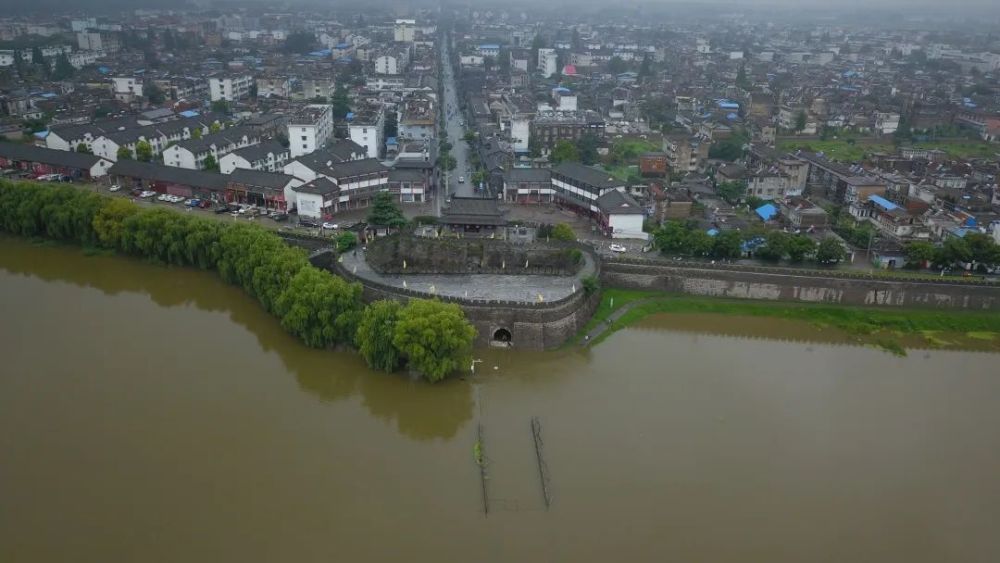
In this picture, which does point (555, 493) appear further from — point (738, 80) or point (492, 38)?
point (492, 38)

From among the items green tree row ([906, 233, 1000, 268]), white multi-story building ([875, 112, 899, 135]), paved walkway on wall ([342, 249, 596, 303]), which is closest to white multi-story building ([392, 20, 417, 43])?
white multi-story building ([875, 112, 899, 135])

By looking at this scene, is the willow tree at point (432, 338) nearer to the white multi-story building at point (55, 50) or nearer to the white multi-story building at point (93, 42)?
the white multi-story building at point (55, 50)

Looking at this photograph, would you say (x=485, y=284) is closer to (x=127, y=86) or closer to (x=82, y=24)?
(x=127, y=86)

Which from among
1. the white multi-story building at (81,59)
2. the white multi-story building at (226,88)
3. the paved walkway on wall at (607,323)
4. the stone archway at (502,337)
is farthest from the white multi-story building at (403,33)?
the stone archway at (502,337)

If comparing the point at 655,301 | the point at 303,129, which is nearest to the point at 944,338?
the point at 655,301

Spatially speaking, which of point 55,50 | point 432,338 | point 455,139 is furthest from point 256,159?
point 55,50

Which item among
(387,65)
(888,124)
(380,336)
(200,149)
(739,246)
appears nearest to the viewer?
(380,336)

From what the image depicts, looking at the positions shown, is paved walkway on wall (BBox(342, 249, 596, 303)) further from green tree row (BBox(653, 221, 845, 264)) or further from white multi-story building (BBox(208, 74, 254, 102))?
white multi-story building (BBox(208, 74, 254, 102))
